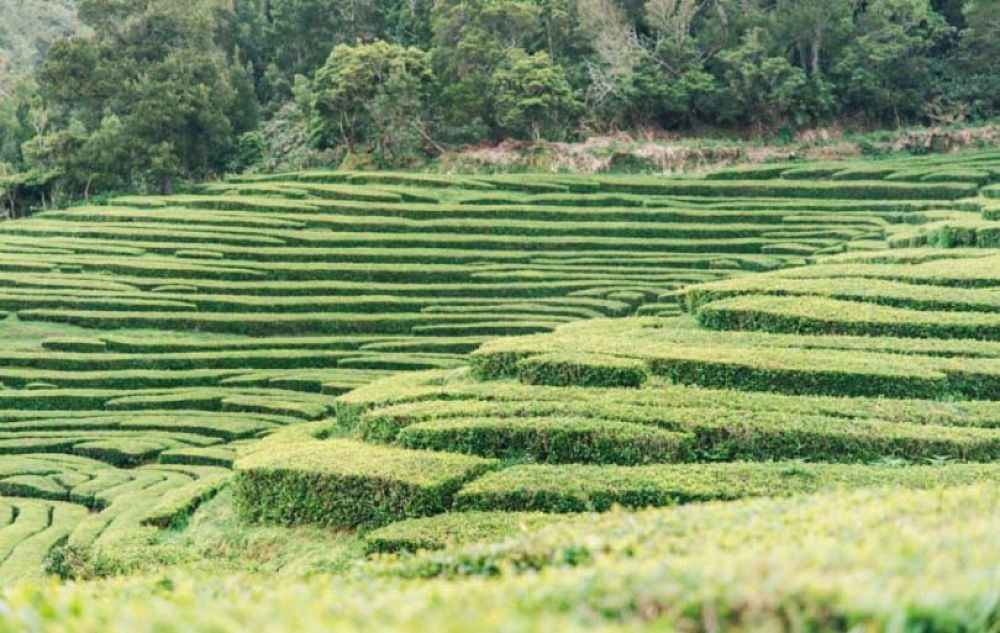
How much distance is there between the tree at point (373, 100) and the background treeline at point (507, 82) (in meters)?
0.09

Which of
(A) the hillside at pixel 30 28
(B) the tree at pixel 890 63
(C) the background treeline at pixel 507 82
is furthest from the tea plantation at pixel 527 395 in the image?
(A) the hillside at pixel 30 28

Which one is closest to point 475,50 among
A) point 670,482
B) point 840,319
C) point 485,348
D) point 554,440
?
point 485,348

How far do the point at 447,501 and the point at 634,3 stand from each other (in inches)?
2202

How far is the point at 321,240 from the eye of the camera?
4741cm

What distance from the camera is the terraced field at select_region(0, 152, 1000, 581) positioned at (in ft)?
56.7

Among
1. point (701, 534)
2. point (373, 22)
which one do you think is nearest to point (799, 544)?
point (701, 534)

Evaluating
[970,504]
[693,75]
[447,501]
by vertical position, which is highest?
[693,75]

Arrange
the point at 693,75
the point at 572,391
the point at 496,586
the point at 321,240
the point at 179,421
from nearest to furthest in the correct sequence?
the point at 496,586 → the point at 572,391 → the point at 179,421 → the point at 321,240 → the point at 693,75

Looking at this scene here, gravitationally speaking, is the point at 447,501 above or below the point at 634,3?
below

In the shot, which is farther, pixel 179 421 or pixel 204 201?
pixel 204 201

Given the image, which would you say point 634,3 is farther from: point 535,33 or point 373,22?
point 373,22

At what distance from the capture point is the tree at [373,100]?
6075cm

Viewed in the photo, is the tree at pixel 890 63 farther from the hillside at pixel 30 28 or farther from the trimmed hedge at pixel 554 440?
the hillside at pixel 30 28

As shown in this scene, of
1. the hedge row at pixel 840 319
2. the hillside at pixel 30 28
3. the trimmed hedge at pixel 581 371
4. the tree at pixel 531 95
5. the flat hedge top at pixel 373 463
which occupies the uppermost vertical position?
the hillside at pixel 30 28
